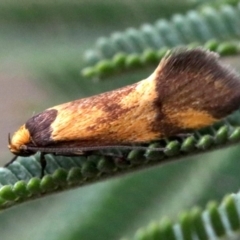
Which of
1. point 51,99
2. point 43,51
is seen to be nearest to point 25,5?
point 43,51

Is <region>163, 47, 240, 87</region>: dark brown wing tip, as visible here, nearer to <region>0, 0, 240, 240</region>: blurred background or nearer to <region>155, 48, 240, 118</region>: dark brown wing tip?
<region>155, 48, 240, 118</region>: dark brown wing tip

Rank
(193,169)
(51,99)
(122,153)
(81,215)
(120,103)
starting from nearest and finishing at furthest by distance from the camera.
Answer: (122,153) → (120,103) → (81,215) → (193,169) → (51,99)

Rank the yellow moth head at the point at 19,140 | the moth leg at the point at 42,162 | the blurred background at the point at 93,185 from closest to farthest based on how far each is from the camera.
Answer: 1. the moth leg at the point at 42,162
2. the yellow moth head at the point at 19,140
3. the blurred background at the point at 93,185

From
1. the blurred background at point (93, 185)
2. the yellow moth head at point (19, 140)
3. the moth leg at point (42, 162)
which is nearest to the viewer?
the moth leg at point (42, 162)

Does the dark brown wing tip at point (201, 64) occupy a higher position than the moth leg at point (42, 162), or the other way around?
the dark brown wing tip at point (201, 64)

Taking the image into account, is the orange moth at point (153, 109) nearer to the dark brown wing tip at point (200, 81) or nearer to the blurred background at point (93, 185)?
the dark brown wing tip at point (200, 81)

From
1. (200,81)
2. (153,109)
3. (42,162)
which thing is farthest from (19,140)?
(200,81)

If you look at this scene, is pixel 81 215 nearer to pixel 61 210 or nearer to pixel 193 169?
pixel 61 210

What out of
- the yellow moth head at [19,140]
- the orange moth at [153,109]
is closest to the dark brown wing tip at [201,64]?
the orange moth at [153,109]
